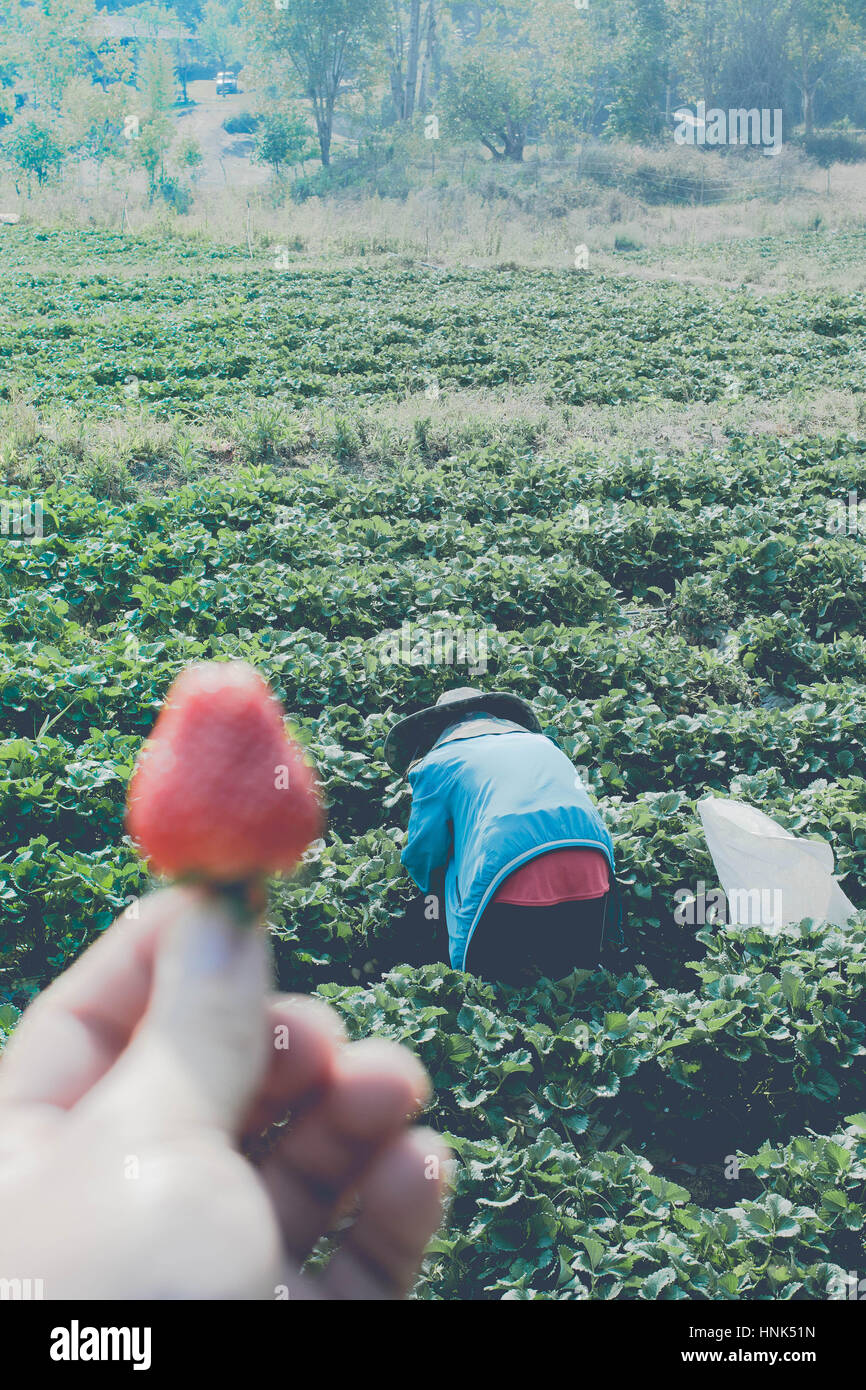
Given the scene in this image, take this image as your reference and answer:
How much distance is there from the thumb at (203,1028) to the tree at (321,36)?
5449 centimetres

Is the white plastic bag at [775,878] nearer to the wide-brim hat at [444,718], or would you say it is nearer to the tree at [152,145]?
the wide-brim hat at [444,718]

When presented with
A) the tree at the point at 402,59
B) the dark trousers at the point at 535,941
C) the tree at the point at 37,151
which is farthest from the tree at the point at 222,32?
the dark trousers at the point at 535,941

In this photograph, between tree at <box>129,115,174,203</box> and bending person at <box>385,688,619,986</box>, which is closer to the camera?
bending person at <box>385,688,619,986</box>

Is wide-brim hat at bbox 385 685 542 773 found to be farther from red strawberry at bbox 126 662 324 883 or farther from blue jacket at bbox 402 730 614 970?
red strawberry at bbox 126 662 324 883

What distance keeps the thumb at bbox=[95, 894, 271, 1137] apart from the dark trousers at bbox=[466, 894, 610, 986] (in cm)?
335

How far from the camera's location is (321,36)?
48.8 metres

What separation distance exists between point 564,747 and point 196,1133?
507 cm

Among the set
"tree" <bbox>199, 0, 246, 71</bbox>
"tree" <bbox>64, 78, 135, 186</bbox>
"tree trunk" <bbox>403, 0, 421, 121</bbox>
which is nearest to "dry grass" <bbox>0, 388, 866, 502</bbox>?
"tree" <bbox>64, 78, 135, 186</bbox>

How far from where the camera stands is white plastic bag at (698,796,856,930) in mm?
4461

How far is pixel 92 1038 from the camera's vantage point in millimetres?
581

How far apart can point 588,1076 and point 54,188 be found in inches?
2013

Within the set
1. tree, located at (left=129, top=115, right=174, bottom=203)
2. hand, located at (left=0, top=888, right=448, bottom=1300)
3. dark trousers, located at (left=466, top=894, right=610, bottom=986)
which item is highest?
tree, located at (left=129, top=115, right=174, bottom=203)

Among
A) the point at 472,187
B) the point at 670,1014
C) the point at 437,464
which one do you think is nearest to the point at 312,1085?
the point at 670,1014

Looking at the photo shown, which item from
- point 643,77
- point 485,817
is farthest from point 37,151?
point 485,817
